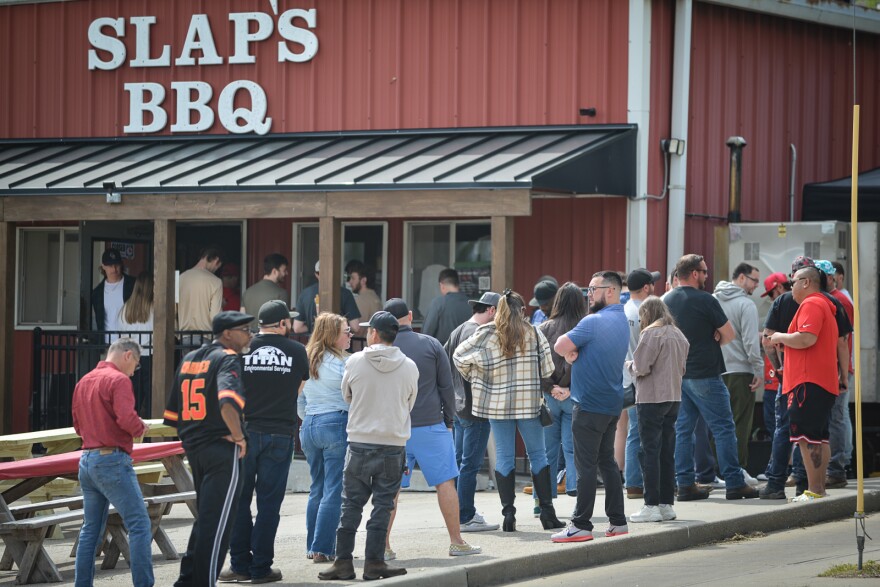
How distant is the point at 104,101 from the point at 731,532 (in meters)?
10.7

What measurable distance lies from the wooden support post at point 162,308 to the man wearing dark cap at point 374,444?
23.4 feet

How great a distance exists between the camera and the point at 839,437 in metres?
13.4

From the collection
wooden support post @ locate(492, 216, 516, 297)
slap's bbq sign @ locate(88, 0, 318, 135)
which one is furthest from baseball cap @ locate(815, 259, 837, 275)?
slap's bbq sign @ locate(88, 0, 318, 135)

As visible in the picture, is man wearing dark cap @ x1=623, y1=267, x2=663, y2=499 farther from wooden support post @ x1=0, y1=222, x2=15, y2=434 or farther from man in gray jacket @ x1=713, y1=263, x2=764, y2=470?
wooden support post @ x1=0, y1=222, x2=15, y2=434

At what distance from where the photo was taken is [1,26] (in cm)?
1934

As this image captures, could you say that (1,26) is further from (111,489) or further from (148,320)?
(111,489)

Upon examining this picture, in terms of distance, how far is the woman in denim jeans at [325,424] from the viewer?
392 inches

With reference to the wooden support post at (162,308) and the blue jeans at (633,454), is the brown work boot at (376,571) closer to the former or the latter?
the blue jeans at (633,454)

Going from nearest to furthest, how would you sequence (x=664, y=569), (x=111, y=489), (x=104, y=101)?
(x=111, y=489)
(x=664, y=569)
(x=104, y=101)

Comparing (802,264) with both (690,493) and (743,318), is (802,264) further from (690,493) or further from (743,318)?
(690,493)

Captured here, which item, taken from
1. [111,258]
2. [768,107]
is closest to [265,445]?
[111,258]

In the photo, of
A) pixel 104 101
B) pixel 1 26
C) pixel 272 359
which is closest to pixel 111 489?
pixel 272 359

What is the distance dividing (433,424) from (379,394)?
960 millimetres

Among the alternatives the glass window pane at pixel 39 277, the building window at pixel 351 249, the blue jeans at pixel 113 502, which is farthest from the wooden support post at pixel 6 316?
the blue jeans at pixel 113 502
